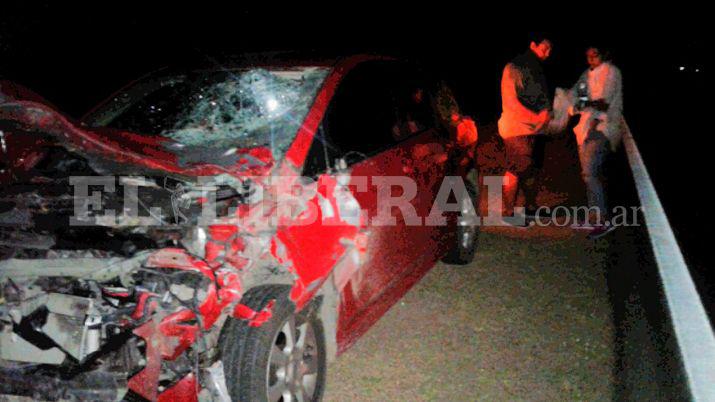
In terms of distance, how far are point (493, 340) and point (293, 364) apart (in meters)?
1.70

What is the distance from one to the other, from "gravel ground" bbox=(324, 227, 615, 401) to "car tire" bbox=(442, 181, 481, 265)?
0.34 ft

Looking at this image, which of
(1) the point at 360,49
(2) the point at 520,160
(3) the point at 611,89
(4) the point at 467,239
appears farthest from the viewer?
(2) the point at 520,160

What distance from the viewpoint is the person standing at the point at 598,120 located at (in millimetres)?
6316

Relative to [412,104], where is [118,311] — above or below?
below

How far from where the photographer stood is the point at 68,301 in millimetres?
2408

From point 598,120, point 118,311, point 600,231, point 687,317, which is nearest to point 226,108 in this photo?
point 118,311

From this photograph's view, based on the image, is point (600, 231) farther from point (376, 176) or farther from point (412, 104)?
point (376, 176)

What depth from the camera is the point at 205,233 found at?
8.43 feet

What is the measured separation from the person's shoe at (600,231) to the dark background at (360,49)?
0.74 meters

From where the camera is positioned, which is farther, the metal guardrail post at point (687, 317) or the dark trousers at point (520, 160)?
the dark trousers at point (520, 160)

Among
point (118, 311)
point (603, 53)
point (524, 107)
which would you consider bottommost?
point (118, 311)

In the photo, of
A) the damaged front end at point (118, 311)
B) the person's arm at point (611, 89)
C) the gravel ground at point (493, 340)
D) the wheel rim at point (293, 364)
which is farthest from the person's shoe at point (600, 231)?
the damaged front end at point (118, 311)

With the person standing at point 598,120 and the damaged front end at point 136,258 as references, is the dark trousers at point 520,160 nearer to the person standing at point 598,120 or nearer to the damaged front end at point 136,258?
the person standing at point 598,120

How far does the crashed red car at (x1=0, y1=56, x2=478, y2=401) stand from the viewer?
7.84 ft
